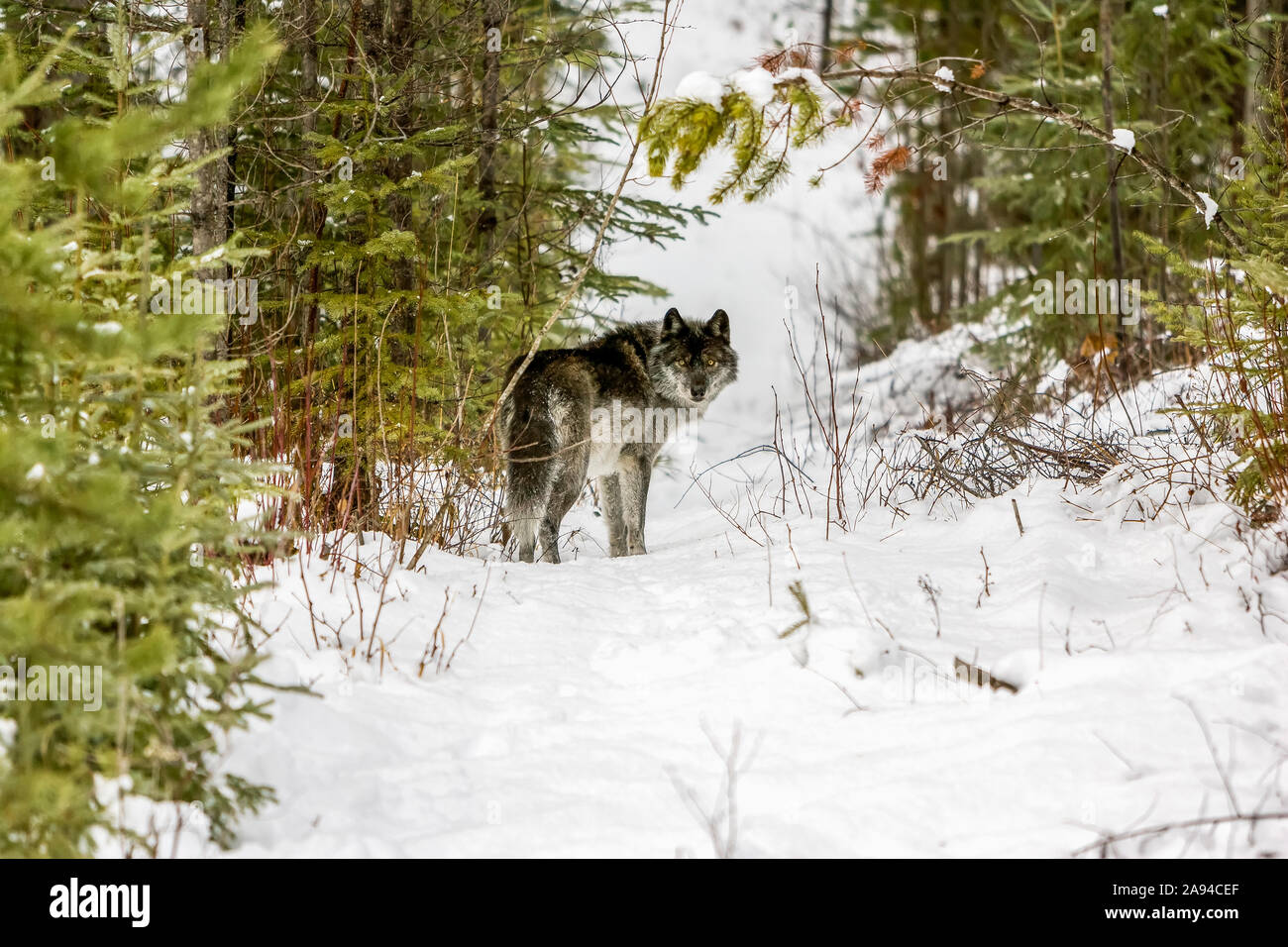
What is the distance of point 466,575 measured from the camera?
5.31 meters

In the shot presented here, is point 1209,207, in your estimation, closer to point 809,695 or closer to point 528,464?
point 809,695

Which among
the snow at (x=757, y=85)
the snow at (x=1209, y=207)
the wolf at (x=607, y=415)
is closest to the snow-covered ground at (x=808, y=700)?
the wolf at (x=607, y=415)

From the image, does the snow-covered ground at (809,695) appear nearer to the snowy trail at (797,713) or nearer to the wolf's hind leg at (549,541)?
the snowy trail at (797,713)

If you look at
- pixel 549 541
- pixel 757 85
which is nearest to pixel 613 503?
pixel 549 541

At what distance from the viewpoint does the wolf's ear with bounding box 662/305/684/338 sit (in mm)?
7712

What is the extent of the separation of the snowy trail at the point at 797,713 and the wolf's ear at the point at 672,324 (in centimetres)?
318

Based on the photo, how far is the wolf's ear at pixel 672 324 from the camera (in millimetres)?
7712

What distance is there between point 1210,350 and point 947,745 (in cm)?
254

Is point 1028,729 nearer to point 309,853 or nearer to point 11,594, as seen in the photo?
point 309,853

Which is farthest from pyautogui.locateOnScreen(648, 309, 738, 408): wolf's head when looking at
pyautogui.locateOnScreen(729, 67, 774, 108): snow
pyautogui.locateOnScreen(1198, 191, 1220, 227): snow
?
pyautogui.locateOnScreen(1198, 191, 1220, 227): snow

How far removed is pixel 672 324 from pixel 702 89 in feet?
11.3

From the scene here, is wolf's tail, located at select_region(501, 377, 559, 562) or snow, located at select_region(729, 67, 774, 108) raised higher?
snow, located at select_region(729, 67, 774, 108)

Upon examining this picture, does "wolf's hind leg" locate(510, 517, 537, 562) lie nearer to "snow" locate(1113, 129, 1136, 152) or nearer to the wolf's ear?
the wolf's ear
